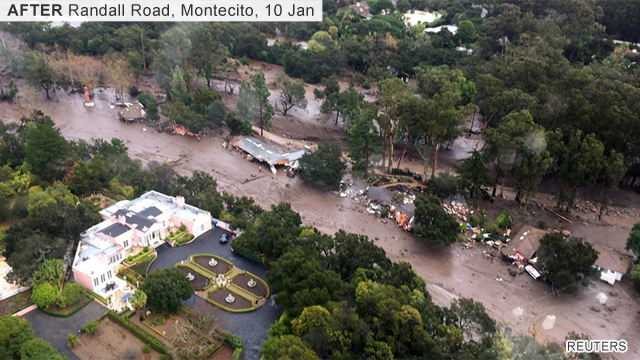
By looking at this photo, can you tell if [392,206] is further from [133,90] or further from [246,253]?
[133,90]

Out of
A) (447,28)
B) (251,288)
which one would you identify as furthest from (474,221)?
(447,28)

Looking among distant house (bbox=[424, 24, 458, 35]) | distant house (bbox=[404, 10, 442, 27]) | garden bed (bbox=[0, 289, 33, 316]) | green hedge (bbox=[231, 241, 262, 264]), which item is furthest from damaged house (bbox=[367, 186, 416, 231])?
distant house (bbox=[404, 10, 442, 27])

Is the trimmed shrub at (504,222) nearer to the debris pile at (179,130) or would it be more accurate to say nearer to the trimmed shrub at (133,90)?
the debris pile at (179,130)

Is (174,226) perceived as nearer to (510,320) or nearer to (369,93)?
(510,320)

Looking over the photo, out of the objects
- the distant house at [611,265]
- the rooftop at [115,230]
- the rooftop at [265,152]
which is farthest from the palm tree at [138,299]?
the distant house at [611,265]

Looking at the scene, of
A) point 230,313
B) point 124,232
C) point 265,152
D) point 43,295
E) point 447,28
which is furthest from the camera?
point 447,28

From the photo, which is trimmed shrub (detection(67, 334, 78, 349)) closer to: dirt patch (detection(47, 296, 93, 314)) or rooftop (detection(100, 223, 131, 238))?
dirt patch (detection(47, 296, 93, 314))
